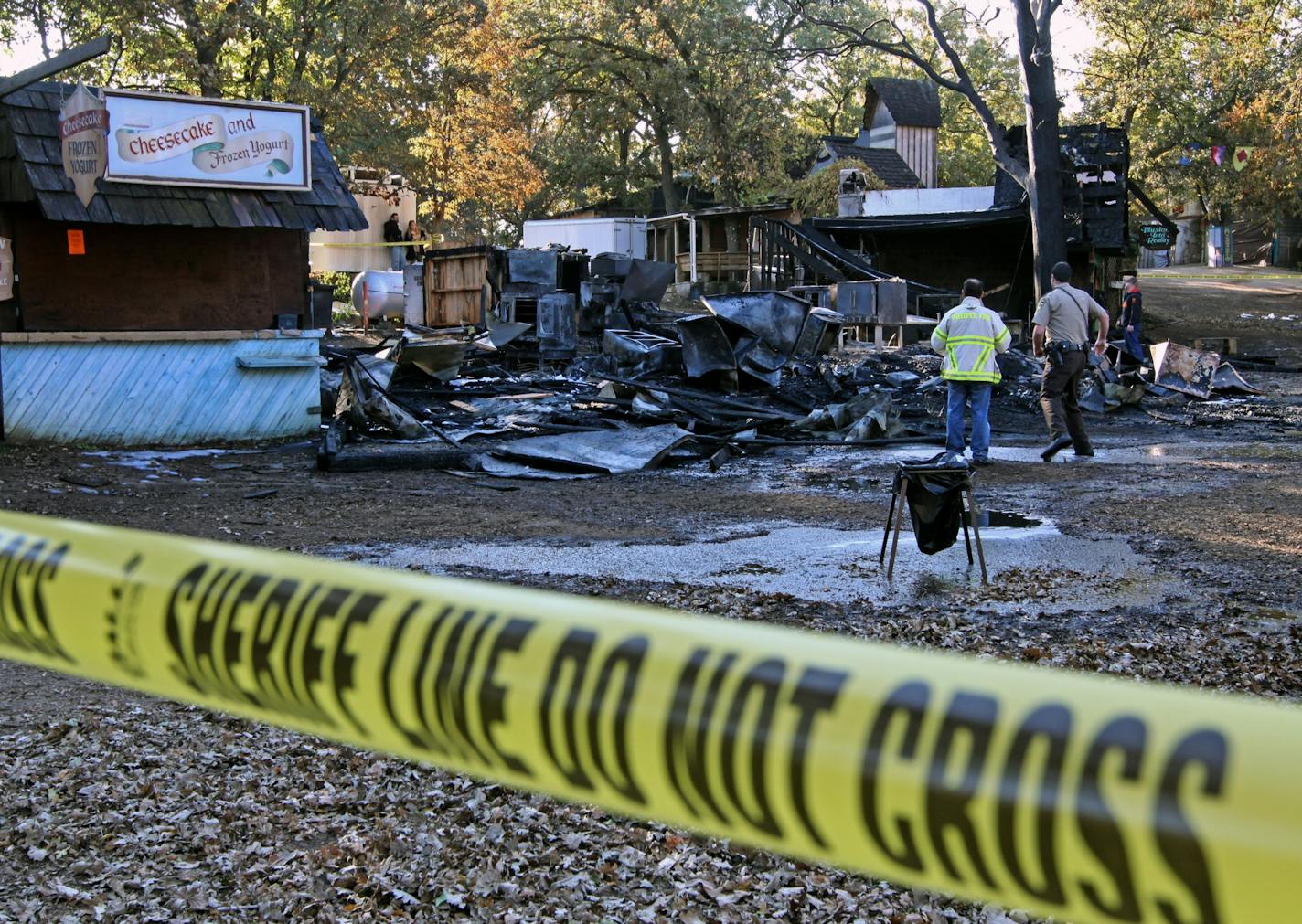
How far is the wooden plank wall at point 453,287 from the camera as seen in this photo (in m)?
25.6

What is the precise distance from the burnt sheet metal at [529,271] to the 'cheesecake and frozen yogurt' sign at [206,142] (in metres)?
8.57

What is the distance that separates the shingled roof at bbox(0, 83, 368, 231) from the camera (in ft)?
42.9

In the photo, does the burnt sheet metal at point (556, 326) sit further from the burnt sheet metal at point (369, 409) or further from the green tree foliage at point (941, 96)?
the green tree foliage at point (941, 96)

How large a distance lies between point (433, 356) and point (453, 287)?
25.4 feet

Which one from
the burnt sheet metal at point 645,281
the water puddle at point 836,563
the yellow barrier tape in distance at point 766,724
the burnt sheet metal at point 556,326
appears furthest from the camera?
the burnt sheet metal at point 645,281

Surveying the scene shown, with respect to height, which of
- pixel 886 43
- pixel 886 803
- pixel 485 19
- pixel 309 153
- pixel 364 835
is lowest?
pixel 364 835

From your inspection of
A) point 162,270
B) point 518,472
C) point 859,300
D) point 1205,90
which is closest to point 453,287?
point 859,300

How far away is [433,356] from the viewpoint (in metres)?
19.2

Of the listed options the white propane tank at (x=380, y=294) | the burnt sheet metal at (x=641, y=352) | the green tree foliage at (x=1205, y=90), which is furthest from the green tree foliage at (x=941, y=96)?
the burnt sheet metal at (x=641, y=352)

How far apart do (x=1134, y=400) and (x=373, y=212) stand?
28.7 metres

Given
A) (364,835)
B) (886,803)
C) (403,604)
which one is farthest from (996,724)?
(364,835)

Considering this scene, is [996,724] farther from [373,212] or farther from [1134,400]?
[373,212]

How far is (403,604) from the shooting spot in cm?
136

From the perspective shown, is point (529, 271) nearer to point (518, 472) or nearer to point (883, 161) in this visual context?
point (518, 472)
